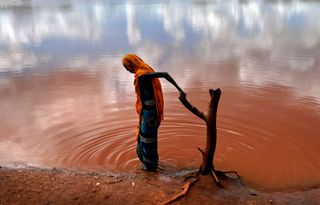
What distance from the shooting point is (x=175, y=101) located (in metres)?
7.05

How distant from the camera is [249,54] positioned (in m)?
11.3

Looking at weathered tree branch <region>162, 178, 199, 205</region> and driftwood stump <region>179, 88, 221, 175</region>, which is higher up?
driftwood stump <region>179, 88, 221, 175</region>

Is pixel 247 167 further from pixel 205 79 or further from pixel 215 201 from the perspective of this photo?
pixel 205 79

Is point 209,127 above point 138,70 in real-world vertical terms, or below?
below

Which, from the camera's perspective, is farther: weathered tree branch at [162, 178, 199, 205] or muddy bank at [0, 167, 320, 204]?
muddy bank at [0, 167, 320, 204]

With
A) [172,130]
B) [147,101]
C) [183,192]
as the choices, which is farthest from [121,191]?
[172,130]

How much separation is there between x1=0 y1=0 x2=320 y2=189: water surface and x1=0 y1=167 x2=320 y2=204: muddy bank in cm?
49

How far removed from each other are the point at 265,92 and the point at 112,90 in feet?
11.3

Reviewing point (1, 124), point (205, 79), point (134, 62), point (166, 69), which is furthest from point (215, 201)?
point (166, 69)

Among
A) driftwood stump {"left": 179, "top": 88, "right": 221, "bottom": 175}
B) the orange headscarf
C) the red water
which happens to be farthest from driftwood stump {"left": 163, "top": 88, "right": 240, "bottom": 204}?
the red water

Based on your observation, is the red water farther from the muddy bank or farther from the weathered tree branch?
the weathered tree branch

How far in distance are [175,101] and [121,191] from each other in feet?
11.3

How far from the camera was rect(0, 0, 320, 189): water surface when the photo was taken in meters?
5.04

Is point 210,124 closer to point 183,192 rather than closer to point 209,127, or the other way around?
point 209,127
